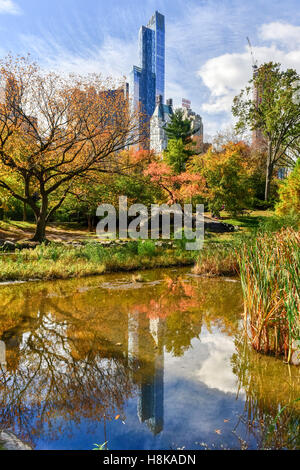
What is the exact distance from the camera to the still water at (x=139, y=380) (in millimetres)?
2684

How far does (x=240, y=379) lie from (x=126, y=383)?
1230 millimetres

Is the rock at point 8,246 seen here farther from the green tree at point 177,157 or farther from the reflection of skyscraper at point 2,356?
the green tree at point 177,157

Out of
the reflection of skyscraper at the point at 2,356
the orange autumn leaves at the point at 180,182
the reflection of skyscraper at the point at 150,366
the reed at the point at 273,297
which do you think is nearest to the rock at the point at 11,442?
the reflection of skyscraper at the point at 150,366

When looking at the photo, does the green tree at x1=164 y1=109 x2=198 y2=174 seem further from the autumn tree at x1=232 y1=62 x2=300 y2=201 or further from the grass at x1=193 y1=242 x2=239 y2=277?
the grass at x1=193 y1=242 x2=239 y2=277

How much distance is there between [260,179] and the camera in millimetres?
29828

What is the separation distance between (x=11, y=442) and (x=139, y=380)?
55.8 inches

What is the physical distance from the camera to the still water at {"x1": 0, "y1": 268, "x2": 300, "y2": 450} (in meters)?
2.68

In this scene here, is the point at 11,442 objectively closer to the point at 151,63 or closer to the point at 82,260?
the point at 82,260

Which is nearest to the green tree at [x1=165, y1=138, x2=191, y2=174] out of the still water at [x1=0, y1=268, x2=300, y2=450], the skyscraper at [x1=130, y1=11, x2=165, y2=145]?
the still water at [x1=0, y1=268, x2=300, y2=450]

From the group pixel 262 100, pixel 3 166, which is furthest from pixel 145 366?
pixel 262 100

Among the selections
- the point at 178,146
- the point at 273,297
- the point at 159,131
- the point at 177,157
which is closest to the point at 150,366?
the point at 273,297

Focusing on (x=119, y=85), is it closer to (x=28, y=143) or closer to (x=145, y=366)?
(x=28, y=143)

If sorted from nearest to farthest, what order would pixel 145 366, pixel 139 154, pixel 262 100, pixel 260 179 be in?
pixel 145 366, pixel 139 154, pixel 262 100, pixel 260 179

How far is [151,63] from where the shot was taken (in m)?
145
